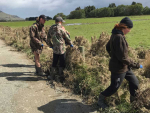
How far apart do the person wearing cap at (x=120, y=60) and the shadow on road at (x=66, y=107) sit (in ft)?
1.22

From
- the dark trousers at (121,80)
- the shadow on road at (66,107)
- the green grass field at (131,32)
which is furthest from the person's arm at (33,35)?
the green grass field at (131,32)

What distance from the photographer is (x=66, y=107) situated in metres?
3.88

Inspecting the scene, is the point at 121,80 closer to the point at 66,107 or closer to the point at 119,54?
the point at 119,54

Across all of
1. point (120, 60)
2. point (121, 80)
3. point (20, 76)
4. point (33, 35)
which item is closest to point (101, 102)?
point (121, 80)

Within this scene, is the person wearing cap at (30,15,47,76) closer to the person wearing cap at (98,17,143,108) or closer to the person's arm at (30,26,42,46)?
the person's arm at (30,26,42,46)

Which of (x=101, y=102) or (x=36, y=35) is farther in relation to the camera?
(x=36, y=35)

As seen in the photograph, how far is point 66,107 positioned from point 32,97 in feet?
3.60

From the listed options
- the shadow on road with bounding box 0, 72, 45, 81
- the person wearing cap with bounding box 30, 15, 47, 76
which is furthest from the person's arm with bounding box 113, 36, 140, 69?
the shadow on road with bounding box 0, 72, 45, 81

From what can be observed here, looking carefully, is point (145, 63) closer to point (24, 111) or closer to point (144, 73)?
point (144, 73)

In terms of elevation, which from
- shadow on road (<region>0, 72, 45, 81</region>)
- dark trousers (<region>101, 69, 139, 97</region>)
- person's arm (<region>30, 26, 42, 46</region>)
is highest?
person's arm (<region>30, 26, 42, 46</region>)

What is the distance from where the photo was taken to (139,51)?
23.3 feet

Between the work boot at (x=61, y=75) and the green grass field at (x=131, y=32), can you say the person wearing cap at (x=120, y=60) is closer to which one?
the work boot at (x=61, y=75)

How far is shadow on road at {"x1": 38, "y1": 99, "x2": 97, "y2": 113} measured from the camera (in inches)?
147

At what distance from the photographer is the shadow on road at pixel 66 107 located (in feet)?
12.2
